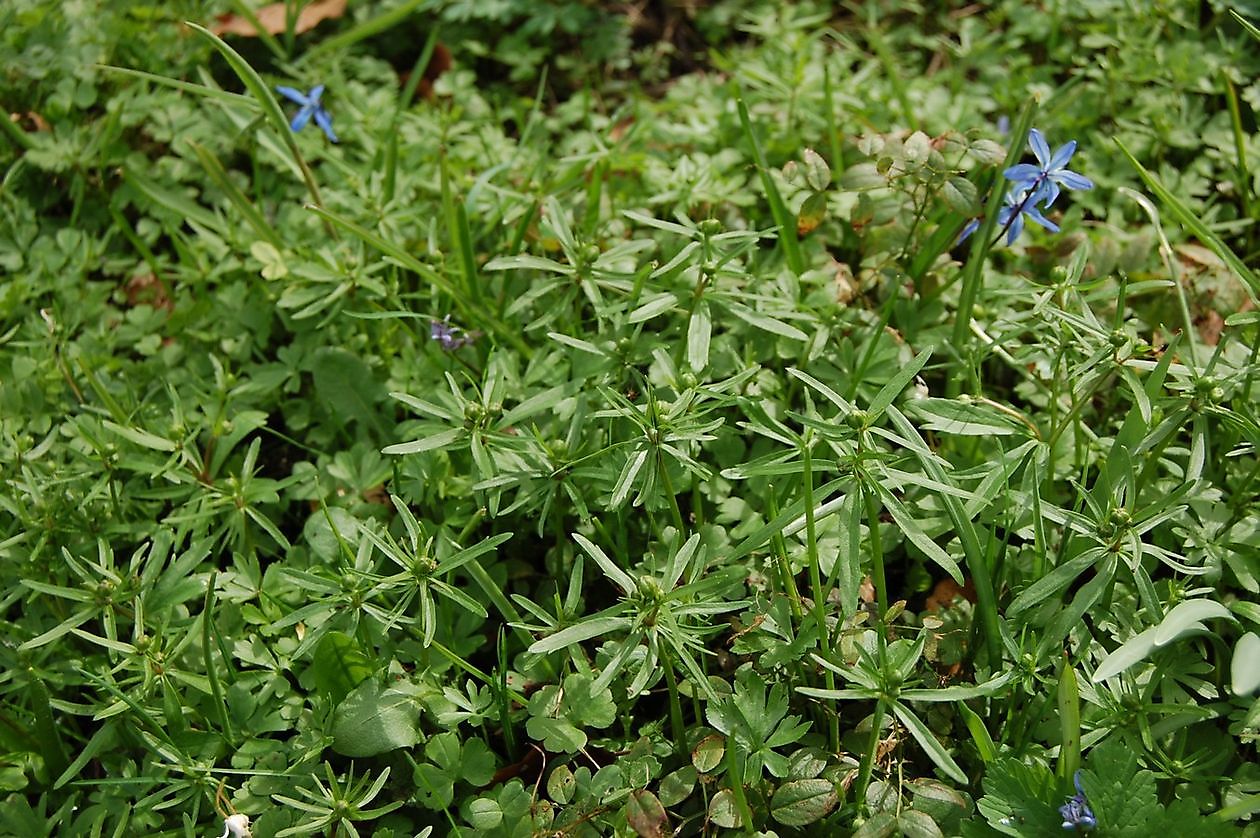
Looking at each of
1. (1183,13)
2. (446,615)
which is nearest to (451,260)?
(446,615)

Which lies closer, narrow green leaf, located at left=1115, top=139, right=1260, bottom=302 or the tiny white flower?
the tiny white flower

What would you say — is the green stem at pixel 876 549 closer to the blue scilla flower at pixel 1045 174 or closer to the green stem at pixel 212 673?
the blue scilla flower at pixel 1045 174

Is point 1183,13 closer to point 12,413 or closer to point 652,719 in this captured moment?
point 652,719

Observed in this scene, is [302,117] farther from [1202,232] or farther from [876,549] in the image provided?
[1202,232]

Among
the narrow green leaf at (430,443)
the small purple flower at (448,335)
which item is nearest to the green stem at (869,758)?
the narrow green leaf at (430,443)

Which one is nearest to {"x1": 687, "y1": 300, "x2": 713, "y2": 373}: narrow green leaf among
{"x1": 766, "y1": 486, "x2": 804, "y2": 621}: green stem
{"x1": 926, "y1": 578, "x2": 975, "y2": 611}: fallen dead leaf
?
{"x1": 766, "y1": 486, "x2": 804, "y2": 621}: green stem

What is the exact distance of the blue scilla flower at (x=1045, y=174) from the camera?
2100 mm

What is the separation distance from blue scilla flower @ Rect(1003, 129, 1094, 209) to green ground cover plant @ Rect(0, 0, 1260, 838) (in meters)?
0.01

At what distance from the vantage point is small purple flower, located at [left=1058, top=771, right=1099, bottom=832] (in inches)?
62.4

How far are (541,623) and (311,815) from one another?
0.52 m

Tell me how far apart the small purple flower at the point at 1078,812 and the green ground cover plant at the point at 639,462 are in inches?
0.8

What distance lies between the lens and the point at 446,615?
78.5 inches

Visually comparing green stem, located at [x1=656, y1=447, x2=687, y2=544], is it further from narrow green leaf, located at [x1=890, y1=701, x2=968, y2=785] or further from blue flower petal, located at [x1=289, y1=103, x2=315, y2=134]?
blue flower petal, located at [x1=289, y1=103, x2=315, y2=134]

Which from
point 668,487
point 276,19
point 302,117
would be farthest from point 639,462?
point 276,19
